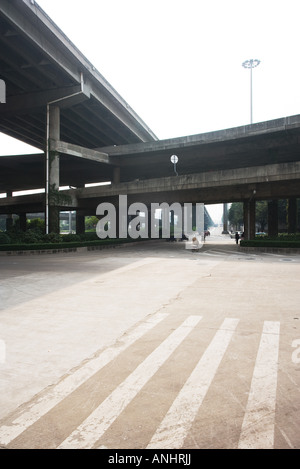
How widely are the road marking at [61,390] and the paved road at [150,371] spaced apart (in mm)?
15

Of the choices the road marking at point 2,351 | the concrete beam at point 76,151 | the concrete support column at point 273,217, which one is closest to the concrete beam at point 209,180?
the concrete beam at point 76,151

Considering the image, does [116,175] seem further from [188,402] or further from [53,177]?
[188,402]

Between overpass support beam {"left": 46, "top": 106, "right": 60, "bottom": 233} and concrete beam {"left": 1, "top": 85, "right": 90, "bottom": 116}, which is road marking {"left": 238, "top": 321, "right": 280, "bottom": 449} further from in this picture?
concrete beam {"left": 1, "top": 85, "right": 90, "bottom": 116}

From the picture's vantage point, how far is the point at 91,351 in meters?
5.28

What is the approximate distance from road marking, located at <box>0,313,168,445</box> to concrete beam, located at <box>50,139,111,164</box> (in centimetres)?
3157

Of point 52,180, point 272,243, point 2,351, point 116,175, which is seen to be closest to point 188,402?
point 2,351

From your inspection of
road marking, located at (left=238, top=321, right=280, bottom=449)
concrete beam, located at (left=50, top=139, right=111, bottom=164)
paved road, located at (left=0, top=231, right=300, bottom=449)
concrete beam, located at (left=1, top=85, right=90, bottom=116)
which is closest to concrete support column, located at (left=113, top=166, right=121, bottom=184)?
concrete beam, located at (left=50, top=139, right=111, bottom=164)

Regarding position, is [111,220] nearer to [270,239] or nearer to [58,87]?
[58,87]

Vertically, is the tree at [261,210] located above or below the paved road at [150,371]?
above

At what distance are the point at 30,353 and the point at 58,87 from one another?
34484 millimetres

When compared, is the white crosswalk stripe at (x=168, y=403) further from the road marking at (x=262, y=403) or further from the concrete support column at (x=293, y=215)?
the concrete support column at (x=293, y=215)

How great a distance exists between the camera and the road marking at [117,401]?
2961 millimetres

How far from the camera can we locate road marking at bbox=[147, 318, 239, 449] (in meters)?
2.95

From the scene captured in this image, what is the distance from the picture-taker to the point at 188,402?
359 centimetres
